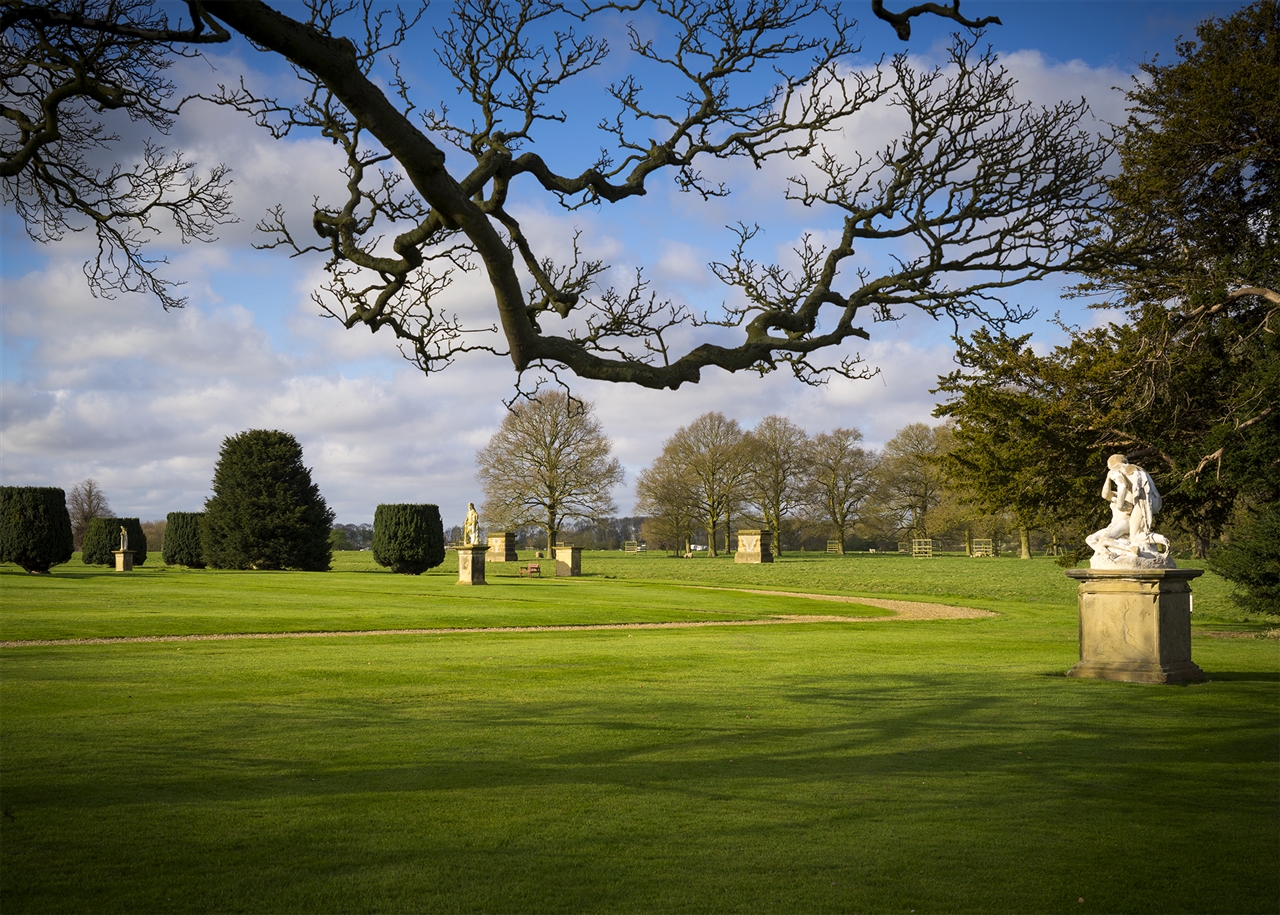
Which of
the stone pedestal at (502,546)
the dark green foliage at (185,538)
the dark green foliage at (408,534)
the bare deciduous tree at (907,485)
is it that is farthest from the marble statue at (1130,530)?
the bare deciduous tree at (907,485)

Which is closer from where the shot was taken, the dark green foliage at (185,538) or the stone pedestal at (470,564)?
the stone pedestal at (470,564)

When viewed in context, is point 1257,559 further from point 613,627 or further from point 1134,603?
point 613,627

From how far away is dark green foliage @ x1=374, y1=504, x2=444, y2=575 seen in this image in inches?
1609

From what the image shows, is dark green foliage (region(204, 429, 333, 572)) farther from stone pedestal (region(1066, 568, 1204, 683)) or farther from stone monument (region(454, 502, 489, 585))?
stone pedestal (region(1066, 568, 1204, 683))

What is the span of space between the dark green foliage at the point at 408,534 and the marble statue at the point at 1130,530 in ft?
103

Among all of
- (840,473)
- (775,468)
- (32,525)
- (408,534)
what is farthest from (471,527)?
(840,473)

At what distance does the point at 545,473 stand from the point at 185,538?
65.0 feet

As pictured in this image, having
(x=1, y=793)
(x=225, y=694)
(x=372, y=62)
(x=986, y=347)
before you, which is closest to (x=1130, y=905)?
(x=1, y=793)

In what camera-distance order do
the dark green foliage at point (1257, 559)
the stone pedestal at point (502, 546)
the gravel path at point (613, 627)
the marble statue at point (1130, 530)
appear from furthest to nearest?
the stone pedestal at point (502, 546) → the dark green foliage at point (1257, 559) → the gravel path at point (613, 627) → the marble statue at point (1130, 530)

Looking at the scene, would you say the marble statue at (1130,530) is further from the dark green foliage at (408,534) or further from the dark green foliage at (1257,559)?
the dark green foliage at (408,534)

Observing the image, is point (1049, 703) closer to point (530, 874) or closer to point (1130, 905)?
point (1130, 905)

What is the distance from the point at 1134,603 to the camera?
13.2 m

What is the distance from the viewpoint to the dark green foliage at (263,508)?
38.4m

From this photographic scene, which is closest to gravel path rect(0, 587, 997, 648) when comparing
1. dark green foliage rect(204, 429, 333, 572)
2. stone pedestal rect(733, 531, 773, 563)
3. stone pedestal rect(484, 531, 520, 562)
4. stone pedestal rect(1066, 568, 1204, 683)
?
stone pedestal rect(1066, 568, 1204, 683)
